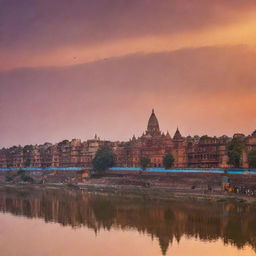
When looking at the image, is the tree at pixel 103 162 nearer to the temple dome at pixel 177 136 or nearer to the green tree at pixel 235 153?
the temple dome at pixel 177 136

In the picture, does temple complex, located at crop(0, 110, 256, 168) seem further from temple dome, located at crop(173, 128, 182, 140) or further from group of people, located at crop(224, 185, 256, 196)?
group of people, located at crop(224, 185, 256, 196)

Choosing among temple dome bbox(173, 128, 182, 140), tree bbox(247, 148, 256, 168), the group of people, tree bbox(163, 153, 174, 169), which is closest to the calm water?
the group of people

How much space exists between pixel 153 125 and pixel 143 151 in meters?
15.3

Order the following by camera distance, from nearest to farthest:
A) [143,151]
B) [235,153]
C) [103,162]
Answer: [235,153], [103,162], [143,151]

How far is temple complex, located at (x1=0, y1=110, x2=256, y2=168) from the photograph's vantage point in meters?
56.6

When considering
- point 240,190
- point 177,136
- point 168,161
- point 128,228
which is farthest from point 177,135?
point 128,228

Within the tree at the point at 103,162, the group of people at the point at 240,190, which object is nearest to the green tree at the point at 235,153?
the group of people at the point at 240,190

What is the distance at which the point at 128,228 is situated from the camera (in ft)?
98.3

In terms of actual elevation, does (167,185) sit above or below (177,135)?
below

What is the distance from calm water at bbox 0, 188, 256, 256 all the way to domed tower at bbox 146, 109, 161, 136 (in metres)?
37.1

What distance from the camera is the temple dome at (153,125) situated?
8012 cm

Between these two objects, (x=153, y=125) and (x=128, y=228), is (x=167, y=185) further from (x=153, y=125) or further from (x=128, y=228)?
(x=153, y=125)

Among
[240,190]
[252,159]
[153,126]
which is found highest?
[153,126]

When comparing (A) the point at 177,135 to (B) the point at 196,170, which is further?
(A) the point at 177,135
